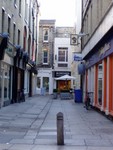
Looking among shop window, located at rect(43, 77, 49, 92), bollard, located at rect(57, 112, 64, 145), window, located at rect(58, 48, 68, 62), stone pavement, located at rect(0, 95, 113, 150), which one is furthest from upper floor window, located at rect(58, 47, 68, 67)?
bollard, located at rect(57, 112, 64, 145)

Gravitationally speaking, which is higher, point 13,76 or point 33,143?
point 13,76

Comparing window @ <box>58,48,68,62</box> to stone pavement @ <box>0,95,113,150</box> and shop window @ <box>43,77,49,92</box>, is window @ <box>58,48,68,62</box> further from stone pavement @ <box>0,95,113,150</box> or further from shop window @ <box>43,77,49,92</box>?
stone pavement @ <box>0,95,113,150</box>

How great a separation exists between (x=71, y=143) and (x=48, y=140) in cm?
80

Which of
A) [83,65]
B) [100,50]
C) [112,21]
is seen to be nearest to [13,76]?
[83,65]

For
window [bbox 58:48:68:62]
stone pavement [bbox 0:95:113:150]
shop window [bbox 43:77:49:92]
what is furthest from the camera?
window [bbox 58:48:68:62]

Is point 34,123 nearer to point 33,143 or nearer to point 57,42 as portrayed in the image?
point 33,143

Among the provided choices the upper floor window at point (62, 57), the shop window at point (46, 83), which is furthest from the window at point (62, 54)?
the shop window at point (46, 83)

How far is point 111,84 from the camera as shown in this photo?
1864cm

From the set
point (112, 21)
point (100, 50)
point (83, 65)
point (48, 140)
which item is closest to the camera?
point (48, 140)

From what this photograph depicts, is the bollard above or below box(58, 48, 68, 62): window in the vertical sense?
below

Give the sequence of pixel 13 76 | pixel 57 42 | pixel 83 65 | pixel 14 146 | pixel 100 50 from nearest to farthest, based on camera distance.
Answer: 1. pixel 14 146
2. pixel 100 50
3. pixel 13 76
4. pixel 83 65
5. pixel 57 42

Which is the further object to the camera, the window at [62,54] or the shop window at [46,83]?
the window at [62,54]

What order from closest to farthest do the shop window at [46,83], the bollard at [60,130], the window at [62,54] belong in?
the bollard at [60,130] < the shop window at [46,83] < the window at [62,54]

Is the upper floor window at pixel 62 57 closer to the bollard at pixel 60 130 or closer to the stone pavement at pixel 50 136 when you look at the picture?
the stone pavement at pixel 50 136
